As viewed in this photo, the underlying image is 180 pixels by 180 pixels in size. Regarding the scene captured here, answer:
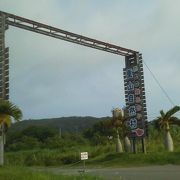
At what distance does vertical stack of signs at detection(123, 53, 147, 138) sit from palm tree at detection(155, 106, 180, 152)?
53.4 inches

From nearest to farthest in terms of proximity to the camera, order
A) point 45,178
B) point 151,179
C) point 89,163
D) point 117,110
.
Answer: point 45,178, point 151,179, point 89,163, point 117,110

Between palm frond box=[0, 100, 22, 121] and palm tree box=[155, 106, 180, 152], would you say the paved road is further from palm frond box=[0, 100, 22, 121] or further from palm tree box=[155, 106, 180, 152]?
palm tree box=[155, 106, 180, 152]

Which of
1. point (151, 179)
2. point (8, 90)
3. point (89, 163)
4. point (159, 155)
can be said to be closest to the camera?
point (151, 179)

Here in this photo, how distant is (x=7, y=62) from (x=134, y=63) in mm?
12892

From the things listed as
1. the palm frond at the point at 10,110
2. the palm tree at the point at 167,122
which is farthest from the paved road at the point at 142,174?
the palm tree at the point at 167,122

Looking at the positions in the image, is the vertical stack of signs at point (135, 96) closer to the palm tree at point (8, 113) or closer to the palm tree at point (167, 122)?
the palm tree at point (167, 122)

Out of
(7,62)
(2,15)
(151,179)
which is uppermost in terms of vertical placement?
(2,15)

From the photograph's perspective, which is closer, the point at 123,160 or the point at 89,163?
the point at 123,160

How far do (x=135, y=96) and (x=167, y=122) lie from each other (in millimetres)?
3532

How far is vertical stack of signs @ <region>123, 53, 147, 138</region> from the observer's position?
3928 cm

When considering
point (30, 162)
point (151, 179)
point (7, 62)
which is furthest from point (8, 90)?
point (30, 162)

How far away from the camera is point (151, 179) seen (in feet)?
65.1

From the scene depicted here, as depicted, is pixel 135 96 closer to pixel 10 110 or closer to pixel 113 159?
pixel 113 159

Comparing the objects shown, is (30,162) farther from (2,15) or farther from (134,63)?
(2,15)
